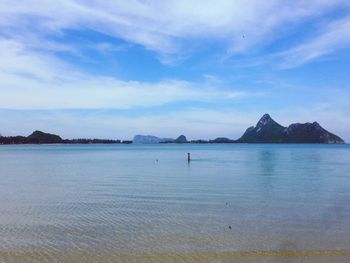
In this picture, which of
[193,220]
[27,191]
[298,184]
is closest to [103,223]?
[193,220]

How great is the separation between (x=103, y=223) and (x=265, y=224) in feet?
26.6

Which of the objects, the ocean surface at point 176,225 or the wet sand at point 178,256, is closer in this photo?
the wet sand at point 178,256

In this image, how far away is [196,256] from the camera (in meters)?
15.3

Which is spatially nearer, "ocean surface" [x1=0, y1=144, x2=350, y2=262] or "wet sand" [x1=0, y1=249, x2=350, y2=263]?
"wet sand" [x1=0, y1=249, x2=350, y2=263]

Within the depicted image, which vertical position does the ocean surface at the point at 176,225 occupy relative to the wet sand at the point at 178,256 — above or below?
above

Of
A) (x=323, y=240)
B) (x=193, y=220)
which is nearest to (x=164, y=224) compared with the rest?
(x=193, y=220)

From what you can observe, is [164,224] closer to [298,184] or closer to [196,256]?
[196,256]

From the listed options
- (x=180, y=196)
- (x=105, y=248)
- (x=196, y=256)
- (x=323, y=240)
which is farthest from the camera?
(x=180, y=196)

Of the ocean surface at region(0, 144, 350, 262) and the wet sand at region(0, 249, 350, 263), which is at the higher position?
the ocean surface at region(0, 144, 350, 262)

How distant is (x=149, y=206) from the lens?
26125 millimetres

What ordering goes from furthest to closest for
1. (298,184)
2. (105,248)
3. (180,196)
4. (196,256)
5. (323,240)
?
1. (298,184)
2. (180,196)
3. (323,240)
4. (105,248)
5. (196,256)

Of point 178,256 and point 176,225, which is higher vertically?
point 176,225

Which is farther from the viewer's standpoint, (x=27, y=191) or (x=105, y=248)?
(x=27, y=191)

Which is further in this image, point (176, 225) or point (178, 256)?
point (176, 225)
